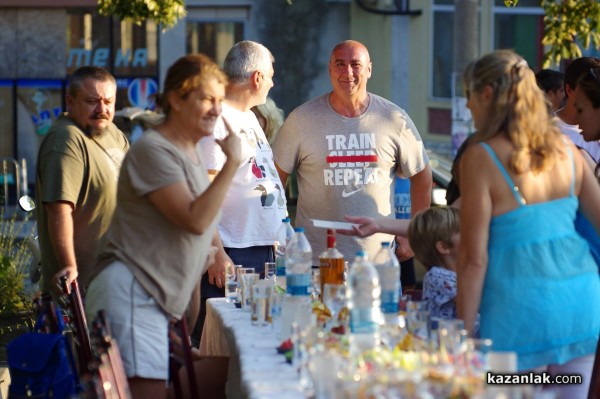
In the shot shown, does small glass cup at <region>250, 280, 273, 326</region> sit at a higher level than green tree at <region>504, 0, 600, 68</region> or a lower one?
lower

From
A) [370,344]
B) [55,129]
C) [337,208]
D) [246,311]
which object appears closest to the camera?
[370,344]

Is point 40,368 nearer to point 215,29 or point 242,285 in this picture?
point 242,285

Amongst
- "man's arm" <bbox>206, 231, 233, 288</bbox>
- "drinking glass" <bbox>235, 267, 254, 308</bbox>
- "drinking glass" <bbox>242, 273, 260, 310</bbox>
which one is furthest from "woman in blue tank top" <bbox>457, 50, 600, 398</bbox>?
"man's arm" <bbox>206, 231, 233, 288</bbox>

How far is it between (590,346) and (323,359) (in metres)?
1.44

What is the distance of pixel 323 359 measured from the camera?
12.4 feet

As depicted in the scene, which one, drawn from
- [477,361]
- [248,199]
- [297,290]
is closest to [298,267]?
[297,290]

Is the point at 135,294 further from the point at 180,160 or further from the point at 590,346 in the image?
the point at 590,346

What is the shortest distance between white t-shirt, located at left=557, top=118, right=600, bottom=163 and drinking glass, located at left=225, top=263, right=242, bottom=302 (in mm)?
2069

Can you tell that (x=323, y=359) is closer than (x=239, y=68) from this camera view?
Yes

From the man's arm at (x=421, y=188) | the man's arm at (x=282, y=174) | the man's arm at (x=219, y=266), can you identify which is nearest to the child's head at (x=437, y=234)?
the man's arm at (x=219, y=266)

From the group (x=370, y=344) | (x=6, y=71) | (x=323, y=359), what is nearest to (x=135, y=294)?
(x=370, y=344)

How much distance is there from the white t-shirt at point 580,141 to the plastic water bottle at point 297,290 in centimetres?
209

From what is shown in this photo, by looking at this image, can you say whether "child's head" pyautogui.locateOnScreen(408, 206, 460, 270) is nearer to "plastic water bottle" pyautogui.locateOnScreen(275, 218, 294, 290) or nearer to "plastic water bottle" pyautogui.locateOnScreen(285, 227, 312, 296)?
"plastic water bottle" pyautogui.locateOnScreen(285, 227, 312, 296)

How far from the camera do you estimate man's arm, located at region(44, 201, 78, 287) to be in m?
6.15
